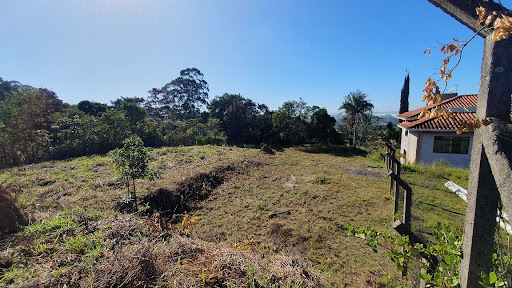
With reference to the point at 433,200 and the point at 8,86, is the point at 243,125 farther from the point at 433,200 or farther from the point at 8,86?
the point at 8,86

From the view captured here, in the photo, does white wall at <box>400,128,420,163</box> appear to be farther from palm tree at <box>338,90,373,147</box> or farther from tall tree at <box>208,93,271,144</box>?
tall tree at <box>208,93,271,144</box>

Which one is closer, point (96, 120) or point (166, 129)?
point (96, 120)

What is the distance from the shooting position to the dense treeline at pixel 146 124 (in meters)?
9.78

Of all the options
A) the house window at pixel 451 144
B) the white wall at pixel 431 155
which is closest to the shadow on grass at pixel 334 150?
the white wall at pixel 431 155

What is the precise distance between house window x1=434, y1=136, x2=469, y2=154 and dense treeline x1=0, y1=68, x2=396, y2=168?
842 centimetres

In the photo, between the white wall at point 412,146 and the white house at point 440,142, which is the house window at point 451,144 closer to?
the white house at point 440,142

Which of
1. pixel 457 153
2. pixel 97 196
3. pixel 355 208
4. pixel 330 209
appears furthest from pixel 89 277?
pixel 457 153

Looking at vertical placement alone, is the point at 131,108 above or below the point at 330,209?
above

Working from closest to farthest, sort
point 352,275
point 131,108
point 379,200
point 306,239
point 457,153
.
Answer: point 352,275 < point 306,239 < point 379,200 < point 457,153 < point 131,108

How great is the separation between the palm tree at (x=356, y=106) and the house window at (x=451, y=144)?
9066mm

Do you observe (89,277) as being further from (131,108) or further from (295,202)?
(131,108)

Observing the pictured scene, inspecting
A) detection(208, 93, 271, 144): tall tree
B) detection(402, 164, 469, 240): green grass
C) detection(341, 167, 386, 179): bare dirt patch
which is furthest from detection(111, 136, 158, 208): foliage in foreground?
detection(208, 93, 271, 144): tall tree

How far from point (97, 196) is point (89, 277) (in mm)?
4606

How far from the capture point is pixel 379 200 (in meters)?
6.00
